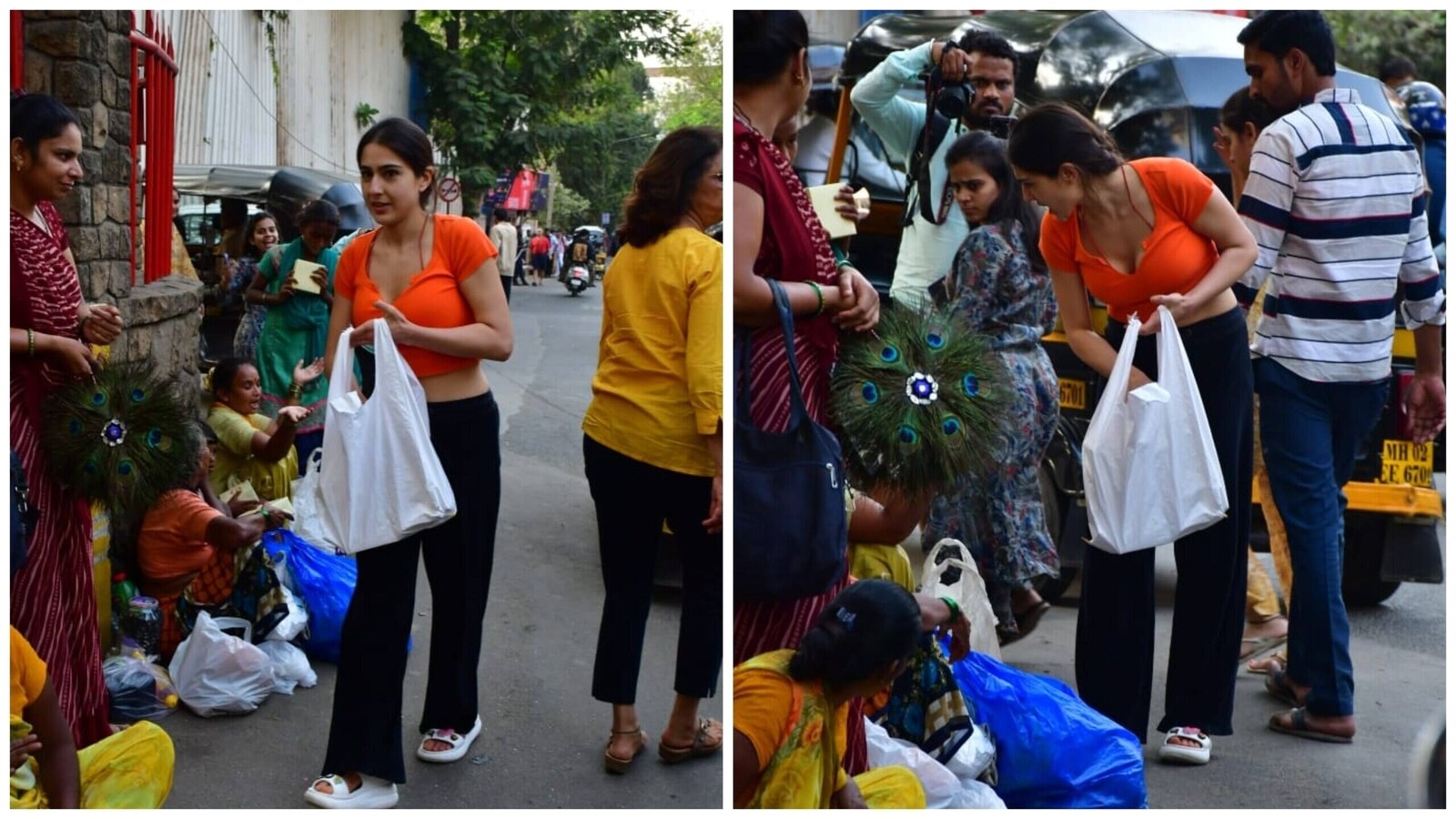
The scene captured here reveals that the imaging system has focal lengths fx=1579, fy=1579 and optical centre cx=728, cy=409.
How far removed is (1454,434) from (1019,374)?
3.44 feet

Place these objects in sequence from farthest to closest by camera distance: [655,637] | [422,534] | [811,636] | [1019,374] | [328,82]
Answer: [328,82] → [655,637] → [1019,374] → [422,534] → [811,636]

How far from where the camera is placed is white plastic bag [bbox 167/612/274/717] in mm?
3869

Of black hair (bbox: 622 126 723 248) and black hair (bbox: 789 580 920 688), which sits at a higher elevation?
black hair (bbox: 622 126 723 248)

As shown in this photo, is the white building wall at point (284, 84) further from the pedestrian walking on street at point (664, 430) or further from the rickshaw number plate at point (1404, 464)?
the rickshaw number plate at point (1404, 464)

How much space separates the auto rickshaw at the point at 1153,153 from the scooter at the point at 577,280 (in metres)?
5.57

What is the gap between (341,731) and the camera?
3275 mm

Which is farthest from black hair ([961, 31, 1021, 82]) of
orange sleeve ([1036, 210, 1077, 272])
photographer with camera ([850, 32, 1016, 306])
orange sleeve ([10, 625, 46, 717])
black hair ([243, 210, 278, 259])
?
black hair ([243, 210, 278, 259])

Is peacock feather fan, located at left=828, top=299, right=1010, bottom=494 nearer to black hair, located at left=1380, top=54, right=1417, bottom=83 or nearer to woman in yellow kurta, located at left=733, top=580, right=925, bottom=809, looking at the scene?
woman in yellow kurta, located at left=733, top=580, right=925, bottom=809

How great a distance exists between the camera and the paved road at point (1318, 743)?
338 cm

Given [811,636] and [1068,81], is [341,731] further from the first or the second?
[1068,81]

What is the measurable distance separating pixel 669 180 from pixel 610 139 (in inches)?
29.0

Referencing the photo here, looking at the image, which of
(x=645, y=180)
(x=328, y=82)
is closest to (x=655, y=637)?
(x=645, y=180)

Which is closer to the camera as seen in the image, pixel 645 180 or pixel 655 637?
pixel 645 180

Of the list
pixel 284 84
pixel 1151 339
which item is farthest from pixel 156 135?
pixel 1151 339
